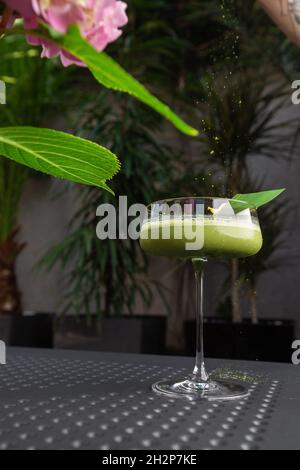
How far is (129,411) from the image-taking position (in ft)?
1.82

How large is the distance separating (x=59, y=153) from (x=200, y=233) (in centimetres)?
41

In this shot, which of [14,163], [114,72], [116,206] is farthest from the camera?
[14,163]

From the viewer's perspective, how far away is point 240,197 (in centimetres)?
83

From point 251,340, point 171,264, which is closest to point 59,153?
point 251,340

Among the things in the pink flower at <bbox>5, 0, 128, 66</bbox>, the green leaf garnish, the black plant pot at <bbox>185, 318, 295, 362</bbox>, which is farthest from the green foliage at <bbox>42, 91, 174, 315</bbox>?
the pink flower at <bbox>5, 0, 128, 66</bbox>

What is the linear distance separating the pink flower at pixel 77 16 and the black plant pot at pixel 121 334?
2037 millimetres

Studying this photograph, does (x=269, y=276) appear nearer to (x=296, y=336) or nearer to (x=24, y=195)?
(x=296, y=336)

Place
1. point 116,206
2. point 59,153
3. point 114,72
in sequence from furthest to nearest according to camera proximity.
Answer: point 116,206 < point 59,153 < point 114,72

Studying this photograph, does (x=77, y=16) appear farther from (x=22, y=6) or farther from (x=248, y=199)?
(x=248, y=199)

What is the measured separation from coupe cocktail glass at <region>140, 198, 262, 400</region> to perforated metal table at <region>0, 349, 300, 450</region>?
0.31 feet

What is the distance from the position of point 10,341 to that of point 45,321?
0.21 meters

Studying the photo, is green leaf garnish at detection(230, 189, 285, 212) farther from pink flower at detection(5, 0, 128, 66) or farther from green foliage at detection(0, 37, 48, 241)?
green foliage at detection(0, 37, 48, 241)

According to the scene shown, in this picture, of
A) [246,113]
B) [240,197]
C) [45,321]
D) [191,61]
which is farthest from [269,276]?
[240,197]

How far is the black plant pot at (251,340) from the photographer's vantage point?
200 centimetres
